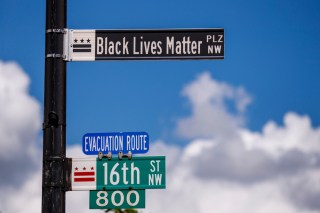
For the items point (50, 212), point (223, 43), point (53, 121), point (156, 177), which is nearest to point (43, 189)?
point (50, 212)

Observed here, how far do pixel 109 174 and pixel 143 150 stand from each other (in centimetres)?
60

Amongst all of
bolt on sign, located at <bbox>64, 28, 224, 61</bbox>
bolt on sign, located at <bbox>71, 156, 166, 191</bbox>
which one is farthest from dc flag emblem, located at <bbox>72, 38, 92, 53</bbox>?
bolt on sign, located at <bbox>71, 156, 166, 191</bbox>

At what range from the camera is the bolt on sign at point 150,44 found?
7.60m

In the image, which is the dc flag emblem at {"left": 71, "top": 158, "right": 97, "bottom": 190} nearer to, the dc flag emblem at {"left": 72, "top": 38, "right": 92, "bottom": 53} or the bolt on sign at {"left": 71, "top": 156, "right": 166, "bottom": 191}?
the bolt on sign at {"left": 71, "top": 156, "right": 166, "bottom": 191}

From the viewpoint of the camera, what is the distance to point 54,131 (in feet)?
23.2

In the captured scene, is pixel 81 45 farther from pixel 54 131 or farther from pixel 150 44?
pixel 54 131

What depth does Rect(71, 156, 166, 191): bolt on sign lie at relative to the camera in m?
7.46

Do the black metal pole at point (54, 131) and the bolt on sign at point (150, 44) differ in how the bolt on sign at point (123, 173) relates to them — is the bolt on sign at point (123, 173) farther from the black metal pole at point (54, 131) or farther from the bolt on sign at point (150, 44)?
the bolt on sign at point (150, 44)

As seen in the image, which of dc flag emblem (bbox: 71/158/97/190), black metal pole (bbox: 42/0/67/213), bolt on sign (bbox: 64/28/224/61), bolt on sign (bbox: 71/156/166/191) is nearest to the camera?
black metal pole (bbox: 42/0/67/213)

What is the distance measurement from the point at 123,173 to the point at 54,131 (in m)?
1.09

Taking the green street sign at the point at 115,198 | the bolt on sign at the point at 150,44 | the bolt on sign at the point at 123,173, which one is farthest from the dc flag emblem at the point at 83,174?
the bolt on sign at the point at 150,44

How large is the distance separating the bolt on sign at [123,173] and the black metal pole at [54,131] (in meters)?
0.40

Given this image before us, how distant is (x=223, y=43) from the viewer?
763 centimetres

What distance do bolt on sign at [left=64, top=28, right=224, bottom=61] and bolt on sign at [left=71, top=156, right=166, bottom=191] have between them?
1304mm
